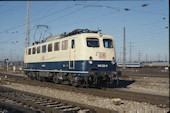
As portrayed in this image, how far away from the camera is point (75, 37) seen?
1814 centimetres

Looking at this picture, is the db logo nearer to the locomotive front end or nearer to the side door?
the locomotive front end

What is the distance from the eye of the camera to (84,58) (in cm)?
1741

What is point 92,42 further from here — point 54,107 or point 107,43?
point 54,107

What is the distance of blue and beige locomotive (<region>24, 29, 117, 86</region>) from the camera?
17453 millimetres

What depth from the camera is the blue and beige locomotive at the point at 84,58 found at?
1745 cm

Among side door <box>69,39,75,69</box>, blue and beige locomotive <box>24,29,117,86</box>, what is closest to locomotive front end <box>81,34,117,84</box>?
blue and beige locomotive <box>24,29,117,86</box>

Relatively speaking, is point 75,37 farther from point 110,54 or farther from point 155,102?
point 155,102

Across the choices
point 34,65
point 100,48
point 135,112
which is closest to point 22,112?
point 135,112

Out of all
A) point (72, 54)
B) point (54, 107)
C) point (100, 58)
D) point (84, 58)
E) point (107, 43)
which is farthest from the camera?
point (107, 43)

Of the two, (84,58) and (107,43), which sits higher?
(107,43)

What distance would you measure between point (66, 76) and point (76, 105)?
27.9 ft

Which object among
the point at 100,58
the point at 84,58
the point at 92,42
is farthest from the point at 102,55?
the point at 84,58

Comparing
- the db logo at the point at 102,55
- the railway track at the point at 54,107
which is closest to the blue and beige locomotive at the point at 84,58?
the db logo at the point at 102,55

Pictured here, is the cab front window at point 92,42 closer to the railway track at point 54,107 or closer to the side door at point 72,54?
the side door at point 72,54
